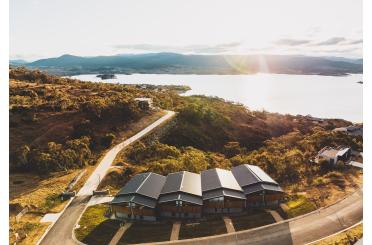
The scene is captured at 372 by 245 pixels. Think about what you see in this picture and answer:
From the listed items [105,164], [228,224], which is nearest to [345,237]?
[228,224]

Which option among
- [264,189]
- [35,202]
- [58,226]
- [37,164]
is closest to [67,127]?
[37,164]

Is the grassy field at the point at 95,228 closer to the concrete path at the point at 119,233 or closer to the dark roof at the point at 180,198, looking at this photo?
the concrete path at the point at 119,233

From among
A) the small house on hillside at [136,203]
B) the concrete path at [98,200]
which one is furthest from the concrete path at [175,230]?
the concrete path at [98,200]

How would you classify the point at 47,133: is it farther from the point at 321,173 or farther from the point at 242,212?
the point at 321,173

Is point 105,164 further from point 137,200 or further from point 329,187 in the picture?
point 329,187

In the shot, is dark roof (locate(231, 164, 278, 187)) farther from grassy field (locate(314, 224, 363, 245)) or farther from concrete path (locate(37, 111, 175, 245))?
concrete path (locate(37, 111, 175, 245))
